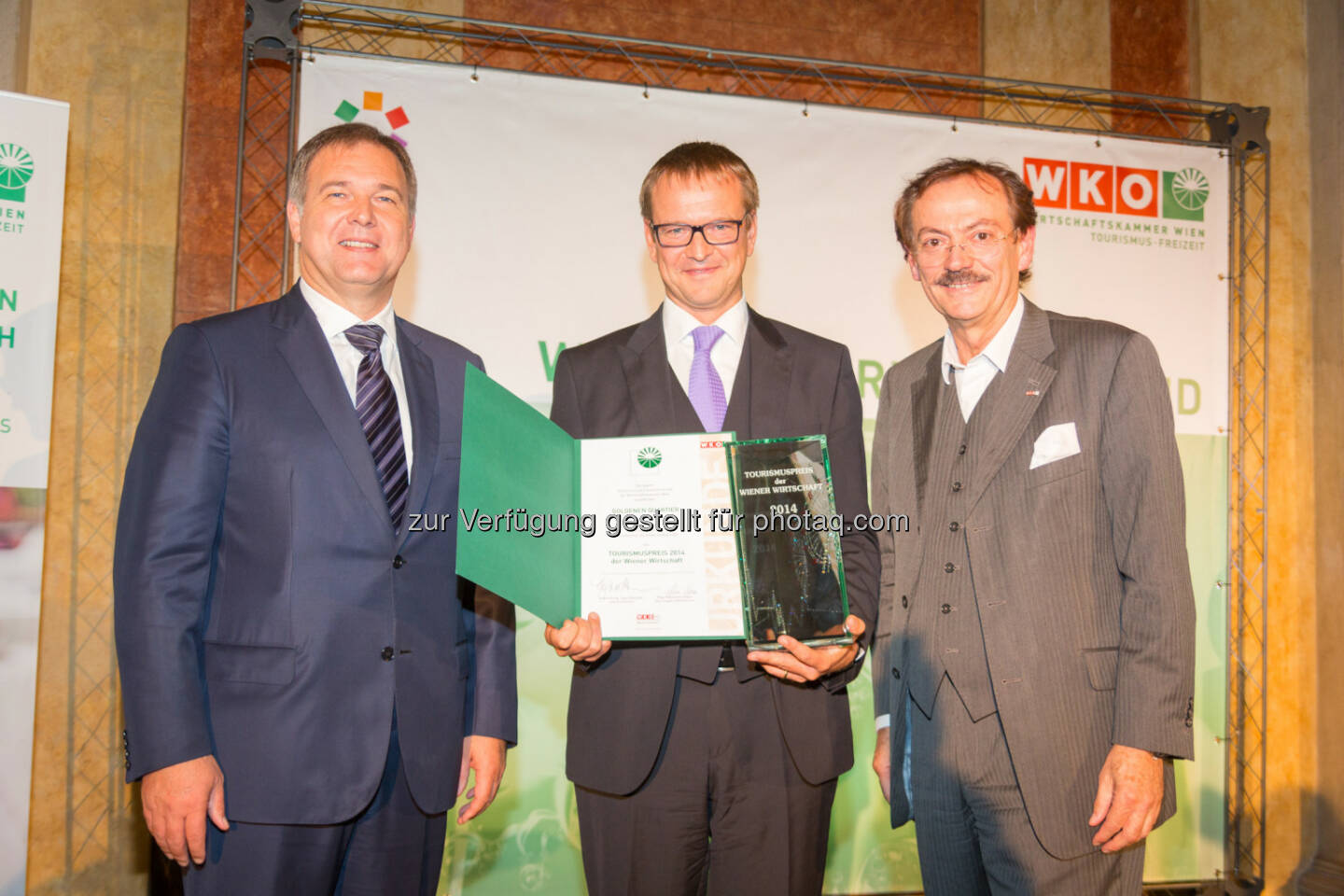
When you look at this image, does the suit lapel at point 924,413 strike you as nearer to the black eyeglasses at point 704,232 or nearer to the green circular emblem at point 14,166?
the black eyeglasses at point 704,232

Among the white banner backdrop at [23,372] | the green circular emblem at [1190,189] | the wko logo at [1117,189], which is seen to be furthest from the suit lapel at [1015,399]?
the white banner backdrop at [23,372]

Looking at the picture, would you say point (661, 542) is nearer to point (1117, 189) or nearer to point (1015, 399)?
point (1015, 399)

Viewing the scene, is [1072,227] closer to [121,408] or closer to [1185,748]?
[1185,748]

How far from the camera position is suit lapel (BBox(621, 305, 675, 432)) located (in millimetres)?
2135

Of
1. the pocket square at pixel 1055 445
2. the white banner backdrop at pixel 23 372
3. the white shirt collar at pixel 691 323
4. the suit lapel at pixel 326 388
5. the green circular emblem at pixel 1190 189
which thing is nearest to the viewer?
the suit lapel at pixel 326 388

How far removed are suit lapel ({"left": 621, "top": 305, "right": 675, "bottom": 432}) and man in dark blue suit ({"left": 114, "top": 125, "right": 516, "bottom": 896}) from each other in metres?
0.42

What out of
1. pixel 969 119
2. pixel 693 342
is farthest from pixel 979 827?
pixel 969 119

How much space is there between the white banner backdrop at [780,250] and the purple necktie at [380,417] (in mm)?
1731

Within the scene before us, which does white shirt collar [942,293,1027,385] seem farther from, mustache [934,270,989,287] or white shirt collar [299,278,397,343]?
white shirt collar [299,278,397,343]

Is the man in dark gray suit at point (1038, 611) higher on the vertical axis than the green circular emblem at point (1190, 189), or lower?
lower

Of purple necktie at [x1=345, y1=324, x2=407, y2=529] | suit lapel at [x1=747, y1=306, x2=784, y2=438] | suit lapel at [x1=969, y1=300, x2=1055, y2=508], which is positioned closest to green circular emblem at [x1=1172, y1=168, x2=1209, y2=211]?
suit lapel at [x1=969, y1=300, x2=1055, y2=508]

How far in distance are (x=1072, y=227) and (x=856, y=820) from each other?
2.82 m

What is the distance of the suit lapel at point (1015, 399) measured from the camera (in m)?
2.03

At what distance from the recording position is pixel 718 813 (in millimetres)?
1981
